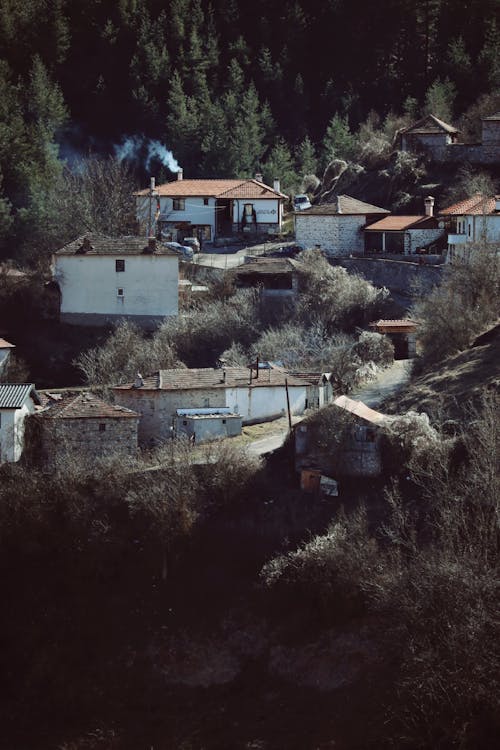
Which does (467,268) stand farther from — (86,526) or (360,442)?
(86,526)

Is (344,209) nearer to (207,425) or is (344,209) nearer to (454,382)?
(454,382)

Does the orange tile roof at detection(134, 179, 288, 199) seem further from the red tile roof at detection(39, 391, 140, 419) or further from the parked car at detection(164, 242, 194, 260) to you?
the red tile roof at detection(39, 391, 140, 419)

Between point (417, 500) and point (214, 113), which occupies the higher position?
point (214, 113)

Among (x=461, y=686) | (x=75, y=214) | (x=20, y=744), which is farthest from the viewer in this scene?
(x=75, y=214)

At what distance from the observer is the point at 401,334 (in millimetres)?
49875

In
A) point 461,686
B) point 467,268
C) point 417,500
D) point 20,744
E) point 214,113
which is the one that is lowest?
point 20,744

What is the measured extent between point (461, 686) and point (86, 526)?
1285cm

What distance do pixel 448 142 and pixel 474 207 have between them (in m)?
9.50

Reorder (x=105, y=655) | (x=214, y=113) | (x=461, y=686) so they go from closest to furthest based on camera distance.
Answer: (x=461, y=686), (x=105, y=655), (x=214, y=113)

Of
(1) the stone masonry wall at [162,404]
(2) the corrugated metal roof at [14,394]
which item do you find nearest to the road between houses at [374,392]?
(1) the stone masonry wall at [162,404]

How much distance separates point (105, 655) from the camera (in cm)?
3650

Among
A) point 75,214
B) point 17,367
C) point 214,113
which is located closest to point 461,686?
point 17,367

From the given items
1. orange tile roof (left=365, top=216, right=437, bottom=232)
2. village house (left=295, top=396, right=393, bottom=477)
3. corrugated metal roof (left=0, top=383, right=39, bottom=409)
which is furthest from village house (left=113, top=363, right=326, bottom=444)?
orange tile roof (left=365, top=216, right=437, bottom=232)

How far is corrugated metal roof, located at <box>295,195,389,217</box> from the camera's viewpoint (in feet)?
192
